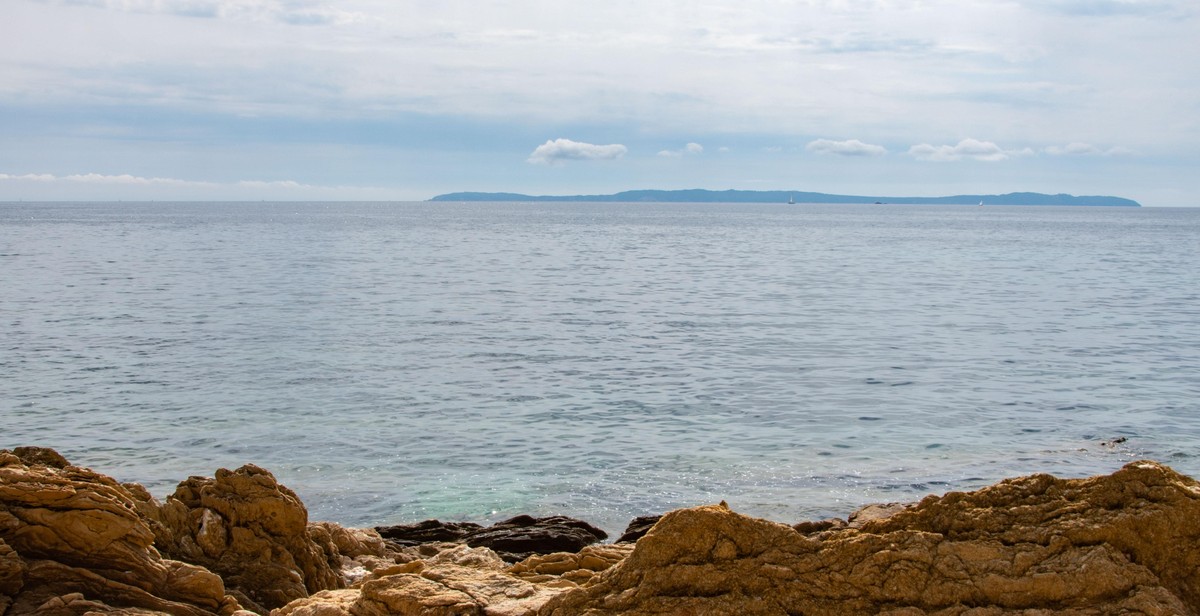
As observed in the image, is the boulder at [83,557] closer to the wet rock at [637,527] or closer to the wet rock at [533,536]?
the wet rock at [533,536]

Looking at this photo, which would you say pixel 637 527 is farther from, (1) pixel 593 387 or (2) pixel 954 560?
(1) pixel 593 387

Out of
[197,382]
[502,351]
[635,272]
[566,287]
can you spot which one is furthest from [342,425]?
[635,272]

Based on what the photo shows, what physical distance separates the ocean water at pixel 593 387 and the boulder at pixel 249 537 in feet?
17.2

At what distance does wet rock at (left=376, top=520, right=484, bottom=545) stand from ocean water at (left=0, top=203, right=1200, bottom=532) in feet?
4.57

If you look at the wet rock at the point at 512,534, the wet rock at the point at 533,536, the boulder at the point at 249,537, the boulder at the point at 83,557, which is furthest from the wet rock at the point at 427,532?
the boulder at the point at 83,557

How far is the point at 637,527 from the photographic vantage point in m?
13.8

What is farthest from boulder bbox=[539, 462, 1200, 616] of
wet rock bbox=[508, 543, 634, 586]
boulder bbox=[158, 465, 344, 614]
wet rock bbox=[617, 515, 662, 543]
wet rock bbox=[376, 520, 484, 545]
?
wet rock bbox=[376, 520, 484, 545]

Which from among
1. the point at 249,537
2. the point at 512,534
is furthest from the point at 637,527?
the point at 249,537

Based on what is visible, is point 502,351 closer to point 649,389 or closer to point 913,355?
point 649,389

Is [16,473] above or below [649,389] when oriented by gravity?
above

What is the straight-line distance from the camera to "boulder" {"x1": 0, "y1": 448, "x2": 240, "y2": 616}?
7.99 m

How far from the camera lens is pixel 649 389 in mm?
25391

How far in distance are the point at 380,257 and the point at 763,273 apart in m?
30.2

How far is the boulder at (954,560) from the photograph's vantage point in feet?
20.8
